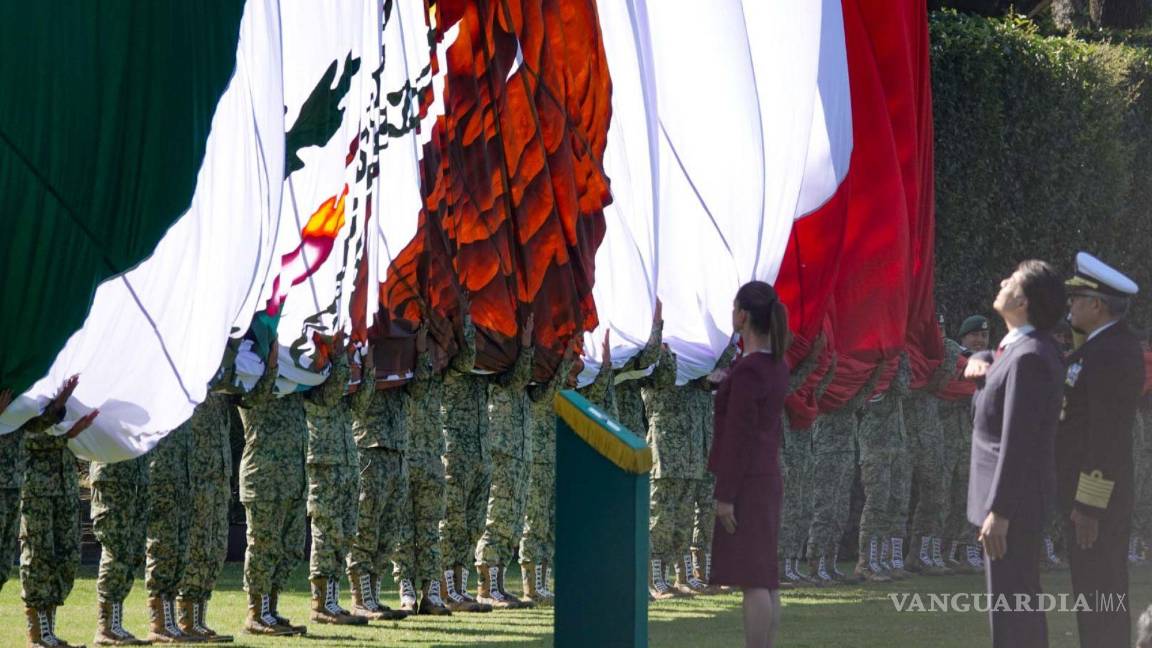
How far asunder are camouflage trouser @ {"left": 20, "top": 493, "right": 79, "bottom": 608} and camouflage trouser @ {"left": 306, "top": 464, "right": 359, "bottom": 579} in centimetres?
133

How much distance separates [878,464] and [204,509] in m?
5.90

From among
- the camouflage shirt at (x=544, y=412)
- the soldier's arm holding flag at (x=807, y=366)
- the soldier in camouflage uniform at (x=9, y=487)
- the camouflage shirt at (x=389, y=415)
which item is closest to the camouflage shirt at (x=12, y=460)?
the soldier in camouflage uniform at (x=9, y=487)

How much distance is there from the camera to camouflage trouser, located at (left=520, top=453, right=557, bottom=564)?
973cm

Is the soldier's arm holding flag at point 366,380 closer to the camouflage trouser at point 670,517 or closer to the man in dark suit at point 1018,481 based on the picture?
the camouflage trouser at point 670,517

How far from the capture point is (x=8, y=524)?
6539 millimetres

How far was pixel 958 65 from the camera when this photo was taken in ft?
46.9

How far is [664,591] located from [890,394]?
264 centimetres

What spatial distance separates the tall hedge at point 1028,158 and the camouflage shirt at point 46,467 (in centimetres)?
854

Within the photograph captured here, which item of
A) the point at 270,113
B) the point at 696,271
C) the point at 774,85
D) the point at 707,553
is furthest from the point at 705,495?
the point at 270,113

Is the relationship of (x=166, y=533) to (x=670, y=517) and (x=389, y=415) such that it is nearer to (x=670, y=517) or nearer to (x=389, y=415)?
(x=389, y=415)

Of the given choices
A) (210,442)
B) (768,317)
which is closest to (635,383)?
(210,442)

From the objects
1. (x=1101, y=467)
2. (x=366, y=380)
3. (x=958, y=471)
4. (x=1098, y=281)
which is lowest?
(x=1101, y=467)

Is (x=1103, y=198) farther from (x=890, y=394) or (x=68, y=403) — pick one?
(x=68, y=403)

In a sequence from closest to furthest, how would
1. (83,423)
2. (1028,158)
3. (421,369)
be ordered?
(83,423)
(421,369)
(1028,158)
